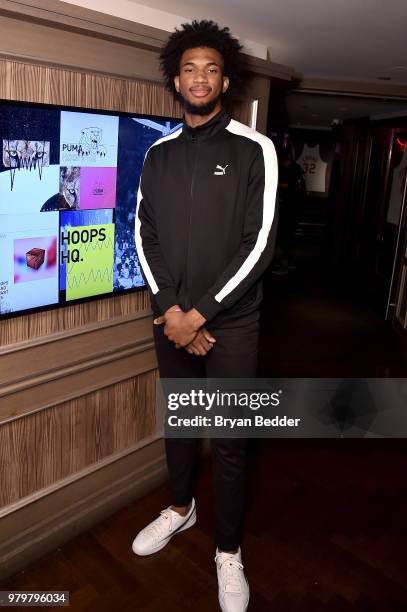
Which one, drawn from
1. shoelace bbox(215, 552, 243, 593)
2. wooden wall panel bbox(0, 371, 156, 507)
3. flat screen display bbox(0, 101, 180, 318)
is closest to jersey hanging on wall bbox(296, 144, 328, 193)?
flat screen display bbox(0, 101, 180, 318)

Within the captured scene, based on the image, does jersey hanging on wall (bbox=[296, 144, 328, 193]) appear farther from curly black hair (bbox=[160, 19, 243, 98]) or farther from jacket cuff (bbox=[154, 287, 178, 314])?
jacket cuff (bbox=[154, 287, 178, 314])

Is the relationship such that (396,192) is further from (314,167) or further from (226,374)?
(314,167)

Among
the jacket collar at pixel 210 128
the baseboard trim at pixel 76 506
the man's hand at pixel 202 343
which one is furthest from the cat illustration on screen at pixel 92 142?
the baseboard trim at pixel 76 506

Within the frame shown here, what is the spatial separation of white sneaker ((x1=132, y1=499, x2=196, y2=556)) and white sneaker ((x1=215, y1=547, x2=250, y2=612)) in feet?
0.81

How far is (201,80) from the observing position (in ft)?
5.74

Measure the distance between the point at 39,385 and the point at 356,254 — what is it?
6.01m

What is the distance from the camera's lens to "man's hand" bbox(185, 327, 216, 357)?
180 centimetres

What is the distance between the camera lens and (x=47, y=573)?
1.96 m

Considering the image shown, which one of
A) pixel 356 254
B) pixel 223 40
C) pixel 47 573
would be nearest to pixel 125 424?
pixel 47 573

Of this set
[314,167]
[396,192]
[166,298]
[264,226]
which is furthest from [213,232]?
[314,167]

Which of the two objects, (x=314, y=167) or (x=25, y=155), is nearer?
(x=25, y=155)

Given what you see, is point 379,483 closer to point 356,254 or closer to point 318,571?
point 318,571

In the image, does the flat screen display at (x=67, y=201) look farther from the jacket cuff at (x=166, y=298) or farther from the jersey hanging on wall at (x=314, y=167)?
the jersey hanging on wall at (x=314, y=167)

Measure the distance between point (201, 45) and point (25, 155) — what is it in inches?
26.8
